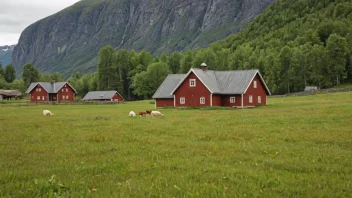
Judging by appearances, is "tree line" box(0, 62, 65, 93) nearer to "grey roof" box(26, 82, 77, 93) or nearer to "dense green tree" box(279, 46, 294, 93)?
"grey roof" box(26, 82, 77, 93)

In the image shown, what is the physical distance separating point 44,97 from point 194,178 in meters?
116

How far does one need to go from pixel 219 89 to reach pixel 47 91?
250ft

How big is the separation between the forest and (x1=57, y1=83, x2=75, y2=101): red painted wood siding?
13.7 meters

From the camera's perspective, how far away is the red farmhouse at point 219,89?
5569 cm

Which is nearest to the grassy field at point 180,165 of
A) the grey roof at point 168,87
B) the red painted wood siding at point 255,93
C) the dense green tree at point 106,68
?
the red painted wood siding at point 255,93

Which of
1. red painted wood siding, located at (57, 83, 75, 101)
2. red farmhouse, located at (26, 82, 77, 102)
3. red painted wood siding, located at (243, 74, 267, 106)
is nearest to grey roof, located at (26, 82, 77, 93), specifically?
red farmhouse, located at (26, 82, 77, 102)

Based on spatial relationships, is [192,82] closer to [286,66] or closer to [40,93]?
[286,66]

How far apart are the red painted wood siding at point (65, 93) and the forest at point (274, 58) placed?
13.7 m

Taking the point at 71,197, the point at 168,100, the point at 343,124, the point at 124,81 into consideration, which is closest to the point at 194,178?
the point at 71,197

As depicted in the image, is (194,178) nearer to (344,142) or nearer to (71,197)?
(71,197)

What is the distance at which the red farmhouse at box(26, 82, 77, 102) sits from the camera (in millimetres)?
115938

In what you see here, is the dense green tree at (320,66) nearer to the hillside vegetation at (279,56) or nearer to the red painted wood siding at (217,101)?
the hillside vegetation at (279,56)

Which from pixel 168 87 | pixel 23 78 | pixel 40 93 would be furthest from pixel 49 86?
pixel 168 87

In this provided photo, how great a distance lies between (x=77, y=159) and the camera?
38.8 ft
